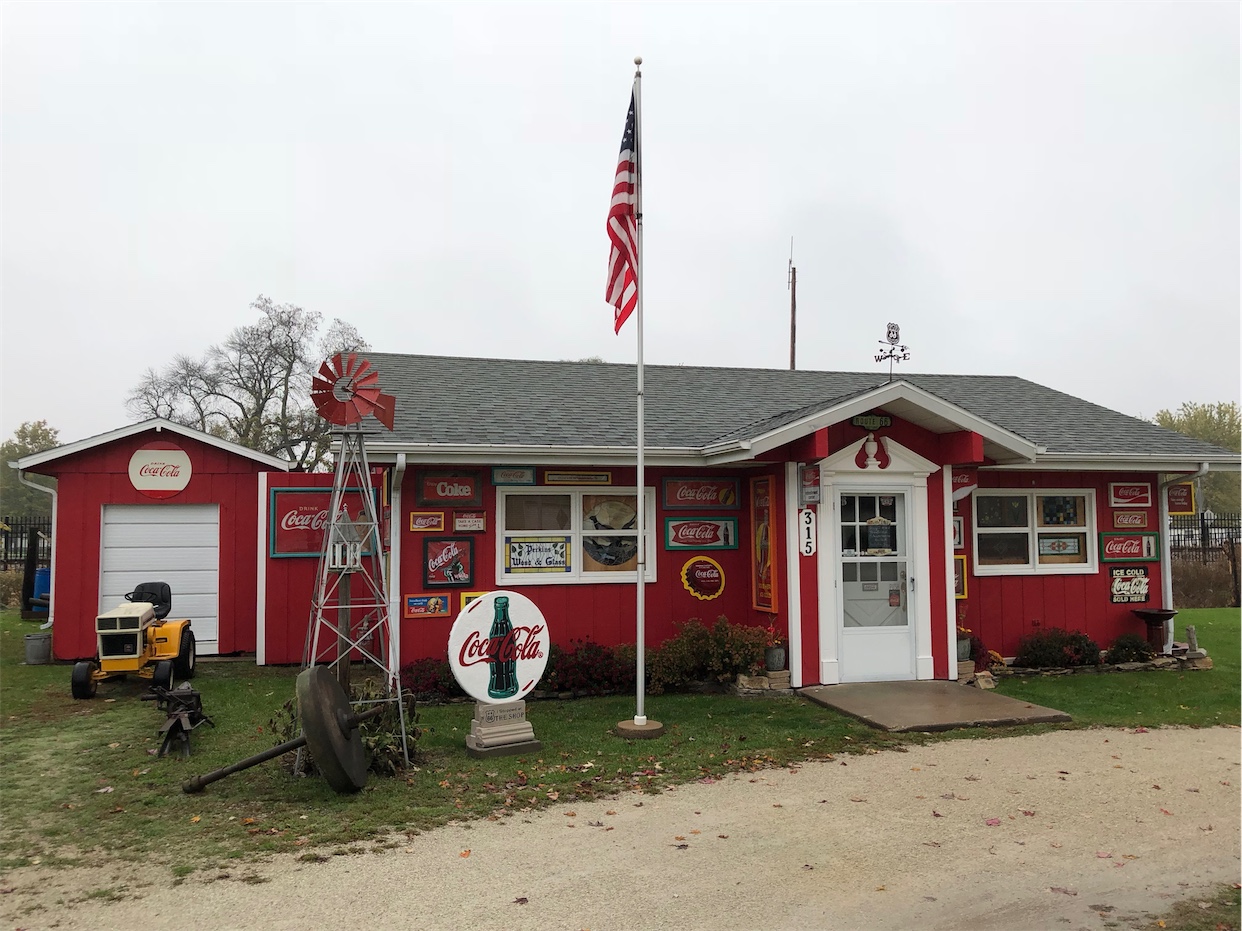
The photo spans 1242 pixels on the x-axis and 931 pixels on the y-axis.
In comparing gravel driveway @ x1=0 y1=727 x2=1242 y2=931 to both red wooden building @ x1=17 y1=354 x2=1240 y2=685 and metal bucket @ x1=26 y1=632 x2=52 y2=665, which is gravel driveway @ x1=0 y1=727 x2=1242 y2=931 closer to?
red wooden building @ x1=17 y1=354 x2=1240 y2=685

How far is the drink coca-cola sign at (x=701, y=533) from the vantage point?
417 inches

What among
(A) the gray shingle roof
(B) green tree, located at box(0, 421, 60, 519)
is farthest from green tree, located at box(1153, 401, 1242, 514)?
(B) green tree, located at box(0, 421, 60, 519)

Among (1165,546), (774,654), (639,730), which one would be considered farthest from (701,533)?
(1165,546)

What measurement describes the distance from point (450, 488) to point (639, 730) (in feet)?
11.9

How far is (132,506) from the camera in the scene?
12.6 metres

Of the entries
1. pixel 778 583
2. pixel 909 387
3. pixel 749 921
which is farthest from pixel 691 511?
pixel 749 921

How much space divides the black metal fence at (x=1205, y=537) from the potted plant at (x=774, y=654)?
14912 millimetres

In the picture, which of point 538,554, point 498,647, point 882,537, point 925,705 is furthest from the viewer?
point 538,554

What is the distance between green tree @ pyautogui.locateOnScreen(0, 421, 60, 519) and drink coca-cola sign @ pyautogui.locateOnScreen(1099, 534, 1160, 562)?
4670 centimetres

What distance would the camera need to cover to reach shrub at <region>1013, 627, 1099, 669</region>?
11.1m

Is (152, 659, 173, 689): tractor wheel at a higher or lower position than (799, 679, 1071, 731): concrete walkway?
higher

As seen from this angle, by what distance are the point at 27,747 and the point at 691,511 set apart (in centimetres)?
689

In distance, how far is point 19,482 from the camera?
45656mm

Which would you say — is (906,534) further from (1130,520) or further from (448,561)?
(448,561)
